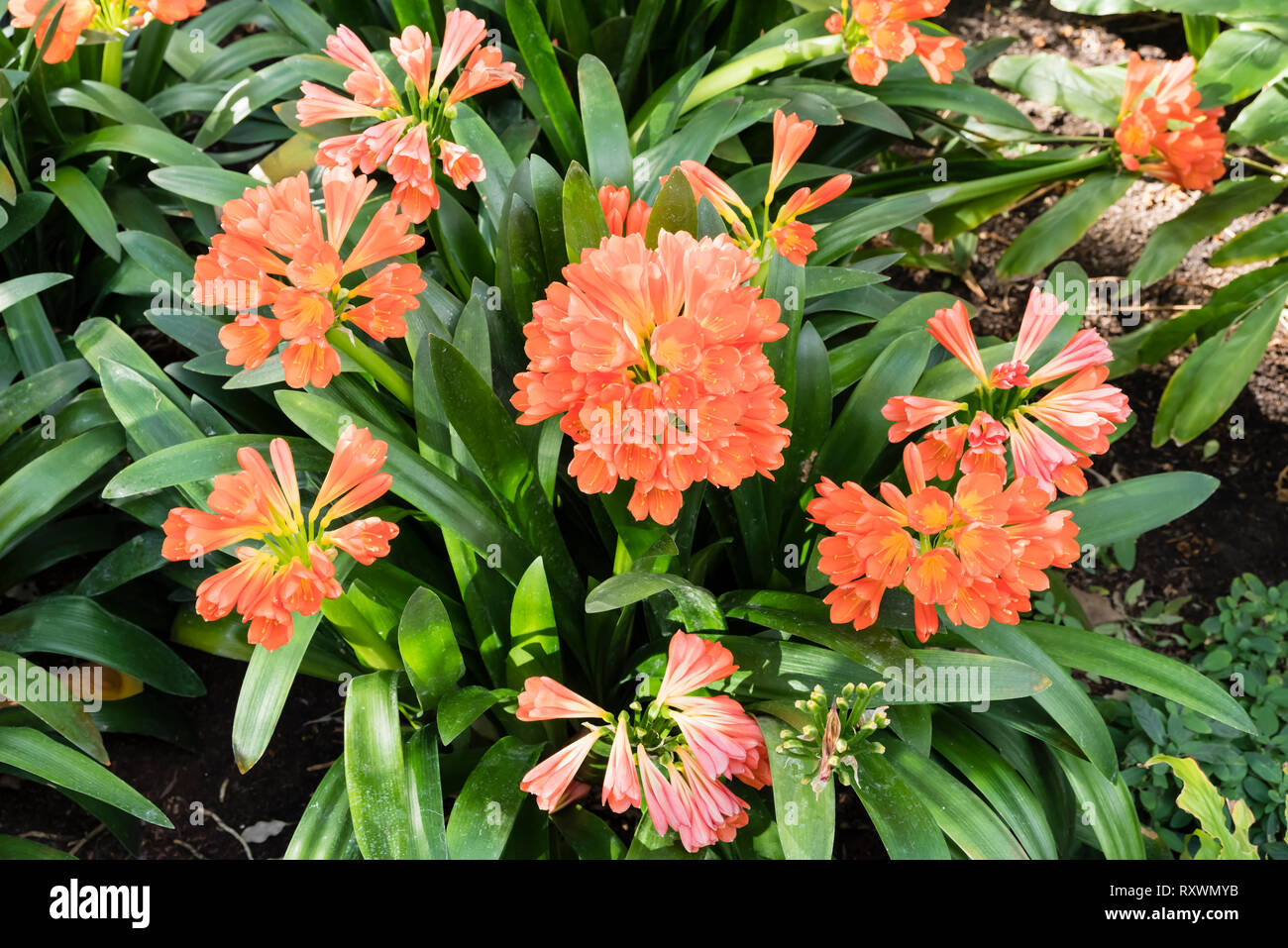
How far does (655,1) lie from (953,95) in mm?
754

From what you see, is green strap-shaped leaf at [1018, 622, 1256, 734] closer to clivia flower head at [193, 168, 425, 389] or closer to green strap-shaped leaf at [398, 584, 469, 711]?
green strap-shaped leaf at [398, 584, 469, 711]

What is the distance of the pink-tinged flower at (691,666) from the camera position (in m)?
1.39

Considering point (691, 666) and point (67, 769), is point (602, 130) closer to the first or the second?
point (691, 666)

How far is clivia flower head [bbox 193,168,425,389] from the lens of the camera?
1410mm

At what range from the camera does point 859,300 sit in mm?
2156

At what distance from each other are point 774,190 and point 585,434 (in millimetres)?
582

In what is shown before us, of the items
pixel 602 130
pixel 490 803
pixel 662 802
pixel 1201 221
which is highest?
pixel 602 130

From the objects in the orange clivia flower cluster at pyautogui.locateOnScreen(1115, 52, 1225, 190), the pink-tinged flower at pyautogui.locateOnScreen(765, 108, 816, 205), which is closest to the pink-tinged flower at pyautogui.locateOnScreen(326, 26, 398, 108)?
the pink-tinged flower at pyautogui.locateOnScreen(765, 108, 816, 205)

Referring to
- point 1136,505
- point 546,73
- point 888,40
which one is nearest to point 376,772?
point 1136,505

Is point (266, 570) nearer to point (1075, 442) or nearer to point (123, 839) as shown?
point (123, 839)

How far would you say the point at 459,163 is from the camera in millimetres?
1688
